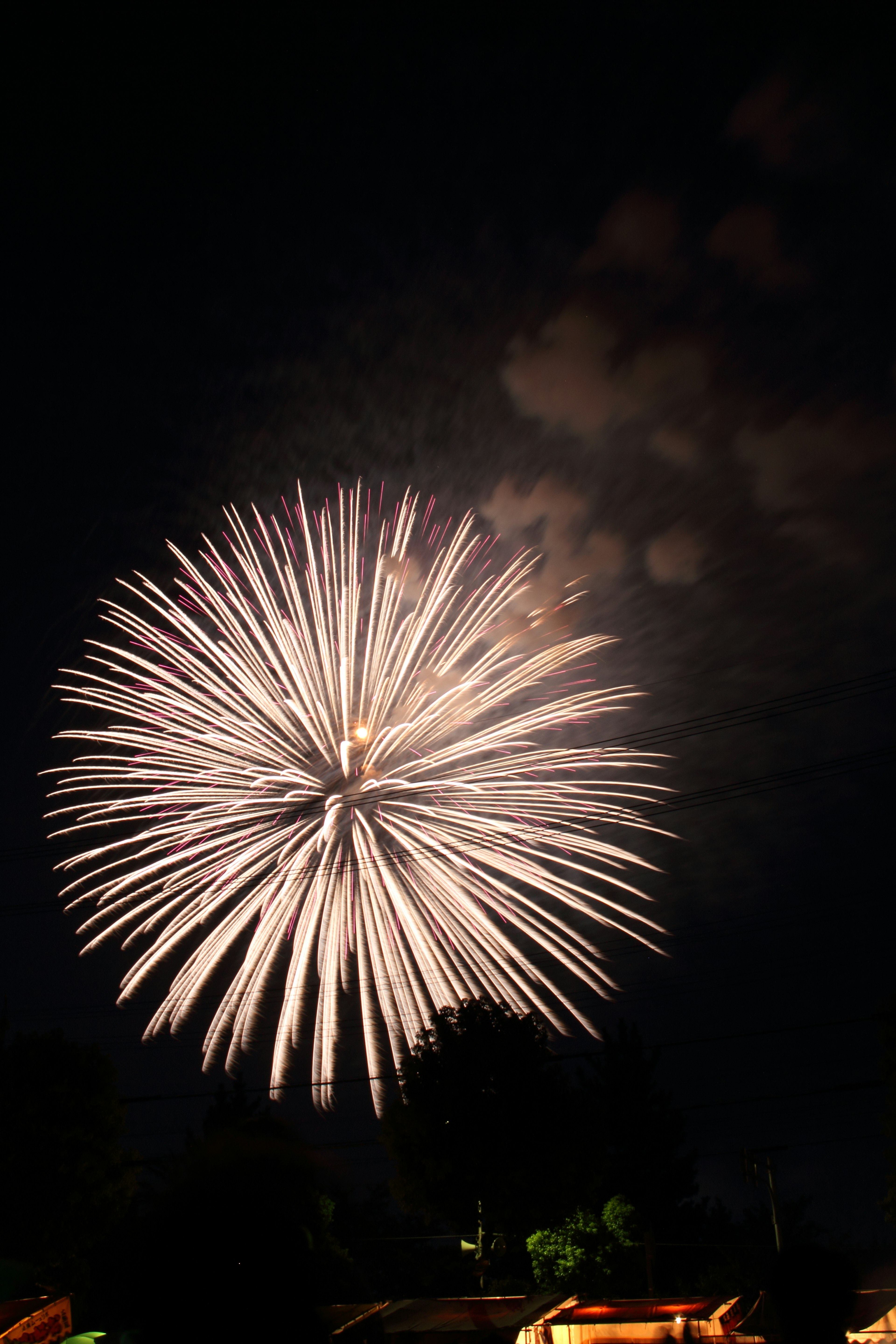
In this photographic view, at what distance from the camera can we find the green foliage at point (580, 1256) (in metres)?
24.6

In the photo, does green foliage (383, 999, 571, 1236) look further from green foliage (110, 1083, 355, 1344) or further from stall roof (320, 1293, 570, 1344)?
green foliage (110, 1083, 355, 1344)

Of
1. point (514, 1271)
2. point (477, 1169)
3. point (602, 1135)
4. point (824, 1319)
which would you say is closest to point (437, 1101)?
point (477, 1169)

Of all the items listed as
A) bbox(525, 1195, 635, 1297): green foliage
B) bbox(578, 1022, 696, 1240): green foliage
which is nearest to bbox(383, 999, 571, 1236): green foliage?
bbox(525, 1195, 635, 1297): green foliage

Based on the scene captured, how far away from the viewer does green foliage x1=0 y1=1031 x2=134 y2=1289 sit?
2077 centimetres

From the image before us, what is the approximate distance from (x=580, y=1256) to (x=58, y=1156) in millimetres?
14361

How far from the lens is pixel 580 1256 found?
24750mm

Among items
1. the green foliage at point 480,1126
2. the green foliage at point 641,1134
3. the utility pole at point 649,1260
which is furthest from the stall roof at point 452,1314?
the green foliage at point 641,1134

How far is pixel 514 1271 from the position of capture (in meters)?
34.2

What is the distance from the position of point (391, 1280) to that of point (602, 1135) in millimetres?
35085

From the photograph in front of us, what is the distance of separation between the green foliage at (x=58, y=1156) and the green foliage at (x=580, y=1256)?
11.4 m

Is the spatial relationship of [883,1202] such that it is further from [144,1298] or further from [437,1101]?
[144,1298]

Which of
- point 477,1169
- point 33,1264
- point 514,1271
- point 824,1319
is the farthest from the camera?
point 514,1271

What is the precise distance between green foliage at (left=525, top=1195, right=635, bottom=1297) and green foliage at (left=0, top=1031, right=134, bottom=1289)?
37.5 ft

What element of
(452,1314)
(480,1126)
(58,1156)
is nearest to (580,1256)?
(480,1126)
